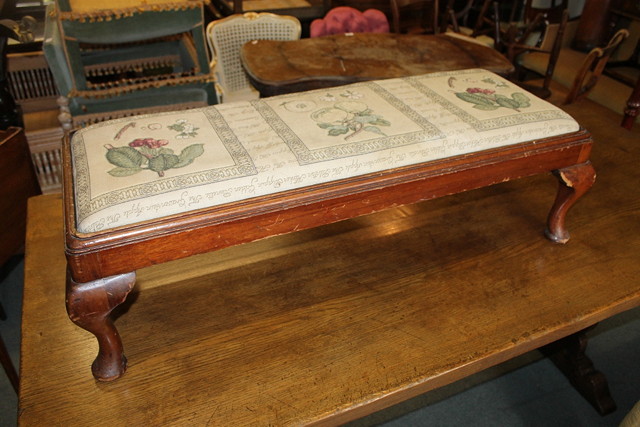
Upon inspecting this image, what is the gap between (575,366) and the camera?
5.87 ft

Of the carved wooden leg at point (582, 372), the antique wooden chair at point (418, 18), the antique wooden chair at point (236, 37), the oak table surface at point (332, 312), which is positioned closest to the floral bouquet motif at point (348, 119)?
the oak table surface at point (332, 312)

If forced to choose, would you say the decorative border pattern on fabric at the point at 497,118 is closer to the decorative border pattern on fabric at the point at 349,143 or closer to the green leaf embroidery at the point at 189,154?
the decorative border pattern on fabric at the point at 349,143

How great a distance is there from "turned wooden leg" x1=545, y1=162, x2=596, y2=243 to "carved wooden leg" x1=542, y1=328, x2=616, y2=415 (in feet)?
1.43

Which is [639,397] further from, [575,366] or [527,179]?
[527,179]

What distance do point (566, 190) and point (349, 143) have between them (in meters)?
0.67

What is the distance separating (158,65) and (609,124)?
2251mm

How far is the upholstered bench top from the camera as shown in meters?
1.02

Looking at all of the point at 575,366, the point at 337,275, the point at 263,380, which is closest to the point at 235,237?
the point at 263,380

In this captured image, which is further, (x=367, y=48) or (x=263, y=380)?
(x=367, y=48)

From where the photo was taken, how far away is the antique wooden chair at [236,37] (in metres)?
2.54

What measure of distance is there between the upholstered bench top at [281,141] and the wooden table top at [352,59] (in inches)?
29.0

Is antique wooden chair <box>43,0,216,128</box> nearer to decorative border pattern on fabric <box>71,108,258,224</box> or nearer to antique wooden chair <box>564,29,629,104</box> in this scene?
decorative border pattern on fabric <box>71,108,258,224</box>

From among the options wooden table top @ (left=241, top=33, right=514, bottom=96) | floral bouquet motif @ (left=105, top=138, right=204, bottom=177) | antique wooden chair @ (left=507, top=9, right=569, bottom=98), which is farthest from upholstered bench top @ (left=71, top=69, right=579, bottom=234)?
antique wooden chair @ (left=507, top=9, right=569, bottom=98)

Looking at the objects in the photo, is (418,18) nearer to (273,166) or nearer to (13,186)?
(13,186)
